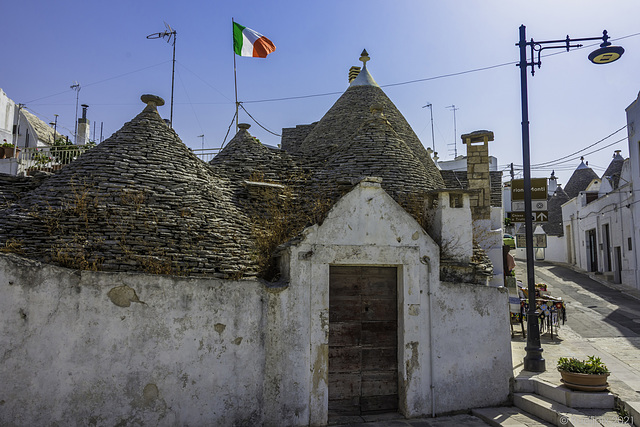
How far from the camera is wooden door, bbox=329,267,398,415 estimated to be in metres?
6.79

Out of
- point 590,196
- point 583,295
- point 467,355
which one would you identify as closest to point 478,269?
point 467,355

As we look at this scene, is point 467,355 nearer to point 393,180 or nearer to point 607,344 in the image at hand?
point 393,180

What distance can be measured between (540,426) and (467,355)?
1306mm

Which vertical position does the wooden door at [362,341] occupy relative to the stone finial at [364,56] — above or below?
below

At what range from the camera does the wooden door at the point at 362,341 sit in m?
6.79

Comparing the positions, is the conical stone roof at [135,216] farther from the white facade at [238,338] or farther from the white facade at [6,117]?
the white facade at [6,117]

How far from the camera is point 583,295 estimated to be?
17.7 metres

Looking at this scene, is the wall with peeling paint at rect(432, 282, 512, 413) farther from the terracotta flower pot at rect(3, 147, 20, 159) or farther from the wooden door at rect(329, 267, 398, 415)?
the terracotta flower pot at rect(3, 147, 20, 159)

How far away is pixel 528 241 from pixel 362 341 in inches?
142

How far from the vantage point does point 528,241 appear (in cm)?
812

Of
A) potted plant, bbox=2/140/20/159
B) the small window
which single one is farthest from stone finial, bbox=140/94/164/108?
potted plant, bbox=2/140/20/159

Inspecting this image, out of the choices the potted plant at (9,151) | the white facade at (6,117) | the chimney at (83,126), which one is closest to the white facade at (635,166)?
the potted plant at (9,151)

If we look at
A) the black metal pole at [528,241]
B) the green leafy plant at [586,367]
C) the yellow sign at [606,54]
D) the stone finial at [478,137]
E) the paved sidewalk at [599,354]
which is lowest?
the paved sidewalk at [599,354]

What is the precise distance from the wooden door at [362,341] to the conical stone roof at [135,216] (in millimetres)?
1559
